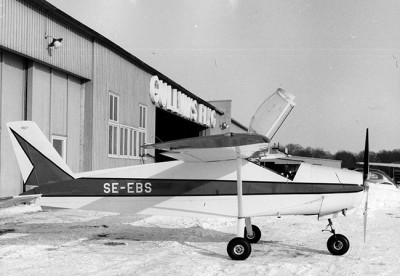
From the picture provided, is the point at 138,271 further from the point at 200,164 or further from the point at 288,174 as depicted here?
the point at 288,174

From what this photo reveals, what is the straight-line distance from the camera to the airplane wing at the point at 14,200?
19.2ft

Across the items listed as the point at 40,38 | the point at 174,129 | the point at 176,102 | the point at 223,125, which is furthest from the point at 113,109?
the point at 223,125

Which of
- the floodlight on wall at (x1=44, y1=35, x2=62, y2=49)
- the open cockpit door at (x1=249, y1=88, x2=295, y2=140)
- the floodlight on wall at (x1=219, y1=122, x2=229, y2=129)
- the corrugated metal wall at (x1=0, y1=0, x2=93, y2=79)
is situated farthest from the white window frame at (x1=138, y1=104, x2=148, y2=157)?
the floodlight on wall at (x1=219, y1=122, x2=229, y2=129)

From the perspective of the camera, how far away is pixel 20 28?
11.7m

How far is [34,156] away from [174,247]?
3.00 m

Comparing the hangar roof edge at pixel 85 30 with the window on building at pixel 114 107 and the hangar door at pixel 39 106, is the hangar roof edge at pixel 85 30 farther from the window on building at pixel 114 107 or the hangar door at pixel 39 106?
the window on building at pixel 114 107

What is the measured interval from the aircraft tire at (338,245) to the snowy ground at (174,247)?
122 mm

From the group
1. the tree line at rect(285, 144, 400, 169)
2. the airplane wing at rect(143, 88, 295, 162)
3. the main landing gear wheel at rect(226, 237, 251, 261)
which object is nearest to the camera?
the airplane wing at rect(143, 88, 295, 162)

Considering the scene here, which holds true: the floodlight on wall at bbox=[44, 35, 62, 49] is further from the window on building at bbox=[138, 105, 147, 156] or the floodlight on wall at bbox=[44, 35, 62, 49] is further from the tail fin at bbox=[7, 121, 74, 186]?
the tail fin at bbox=[7, 121, 74, 186]

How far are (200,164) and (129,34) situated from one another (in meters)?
5.52

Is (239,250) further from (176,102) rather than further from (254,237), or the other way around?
(176,102)

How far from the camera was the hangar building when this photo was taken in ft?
39.4

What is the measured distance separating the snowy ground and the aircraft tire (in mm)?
122

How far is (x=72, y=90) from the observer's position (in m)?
14.8
